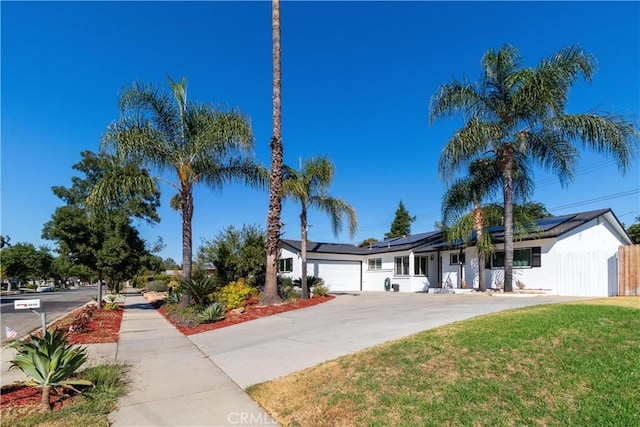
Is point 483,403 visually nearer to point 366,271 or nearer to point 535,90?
point 535,90

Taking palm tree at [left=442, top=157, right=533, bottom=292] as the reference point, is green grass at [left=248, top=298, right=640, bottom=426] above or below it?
below

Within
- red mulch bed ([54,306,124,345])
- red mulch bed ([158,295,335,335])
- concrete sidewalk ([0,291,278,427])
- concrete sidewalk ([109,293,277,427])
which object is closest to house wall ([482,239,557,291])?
red mulch bed ([158,295,335,335])

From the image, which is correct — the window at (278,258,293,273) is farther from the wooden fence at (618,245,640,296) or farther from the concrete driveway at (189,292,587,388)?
the wooden fence at (618,245,640,296)

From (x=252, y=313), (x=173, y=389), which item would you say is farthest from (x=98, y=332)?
(x=173, y=389)

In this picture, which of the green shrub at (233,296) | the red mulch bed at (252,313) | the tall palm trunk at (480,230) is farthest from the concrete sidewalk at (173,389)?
the tall palm trunk at (480,230)

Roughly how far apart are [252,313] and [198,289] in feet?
8.19

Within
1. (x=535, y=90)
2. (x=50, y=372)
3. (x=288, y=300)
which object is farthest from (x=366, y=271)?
(x=50, y=372)

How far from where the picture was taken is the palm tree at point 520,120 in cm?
1513

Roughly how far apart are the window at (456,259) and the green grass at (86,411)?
1944 cm

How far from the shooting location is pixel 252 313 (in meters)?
13.7

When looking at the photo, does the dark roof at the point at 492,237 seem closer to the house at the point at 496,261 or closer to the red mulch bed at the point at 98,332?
the house at the point at 496,261

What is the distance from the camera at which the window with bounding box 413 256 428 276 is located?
1003 inches

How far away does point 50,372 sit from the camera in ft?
17.3

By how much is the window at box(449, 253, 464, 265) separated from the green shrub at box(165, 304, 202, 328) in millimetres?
14851
